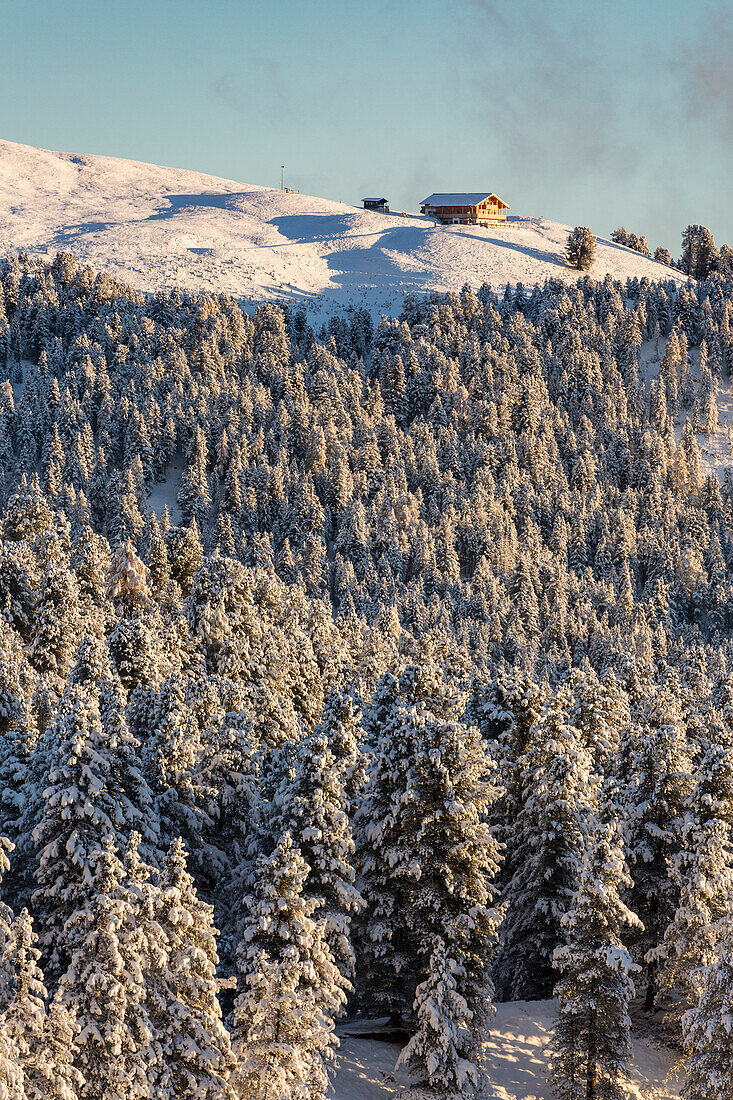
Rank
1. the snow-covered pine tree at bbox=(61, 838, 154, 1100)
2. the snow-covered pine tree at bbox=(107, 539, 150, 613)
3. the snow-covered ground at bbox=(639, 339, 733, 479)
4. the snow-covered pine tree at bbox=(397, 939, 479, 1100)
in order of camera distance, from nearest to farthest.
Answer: the snow-covered pine tree at bbox=(61, 838, 154, 1100), the snow-covered pine tree at bbox=(397, 939, 479, 1100), the snow-covered pine tree at bbox=(107, 539, 150, 613), the snow-covered ground at bbox=(639, 339, 733, 479)

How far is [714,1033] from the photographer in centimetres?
2611

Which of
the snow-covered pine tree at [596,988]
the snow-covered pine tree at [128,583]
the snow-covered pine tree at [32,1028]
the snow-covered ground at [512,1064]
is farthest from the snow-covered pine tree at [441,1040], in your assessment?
the snow-covered pine tree at [128,583]

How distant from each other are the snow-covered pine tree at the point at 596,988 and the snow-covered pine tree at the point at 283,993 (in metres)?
7.69

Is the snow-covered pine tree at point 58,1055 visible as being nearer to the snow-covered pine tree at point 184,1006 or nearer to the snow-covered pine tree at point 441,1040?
the snow-covered pine tree at point 184,1006

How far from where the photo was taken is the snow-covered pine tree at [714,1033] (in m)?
25.7

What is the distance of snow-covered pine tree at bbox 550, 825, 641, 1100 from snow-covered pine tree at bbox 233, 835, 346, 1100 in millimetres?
7692

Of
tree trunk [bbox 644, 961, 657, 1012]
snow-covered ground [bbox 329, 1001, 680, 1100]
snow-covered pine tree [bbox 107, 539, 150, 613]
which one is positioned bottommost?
snow-covered ground [bbox 329, 1001, 680, 1100]

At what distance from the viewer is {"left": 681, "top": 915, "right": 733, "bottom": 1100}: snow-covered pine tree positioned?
2573 centimetres

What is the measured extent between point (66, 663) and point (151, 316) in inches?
5679

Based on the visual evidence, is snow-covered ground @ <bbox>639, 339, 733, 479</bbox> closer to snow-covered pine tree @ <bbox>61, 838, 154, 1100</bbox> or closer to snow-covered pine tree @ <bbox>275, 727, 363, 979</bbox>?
snow-covered pine tree @ <bbox>275, 727, 363, 979</bbox>

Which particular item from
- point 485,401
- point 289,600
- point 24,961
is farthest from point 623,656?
point 485,401

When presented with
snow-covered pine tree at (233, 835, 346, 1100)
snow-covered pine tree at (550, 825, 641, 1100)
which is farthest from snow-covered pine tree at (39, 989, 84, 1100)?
snow-covered pine tree at (550, 825, 641, 1100)

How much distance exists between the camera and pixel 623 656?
65.1m

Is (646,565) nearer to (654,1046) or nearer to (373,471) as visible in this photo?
(373,471)
